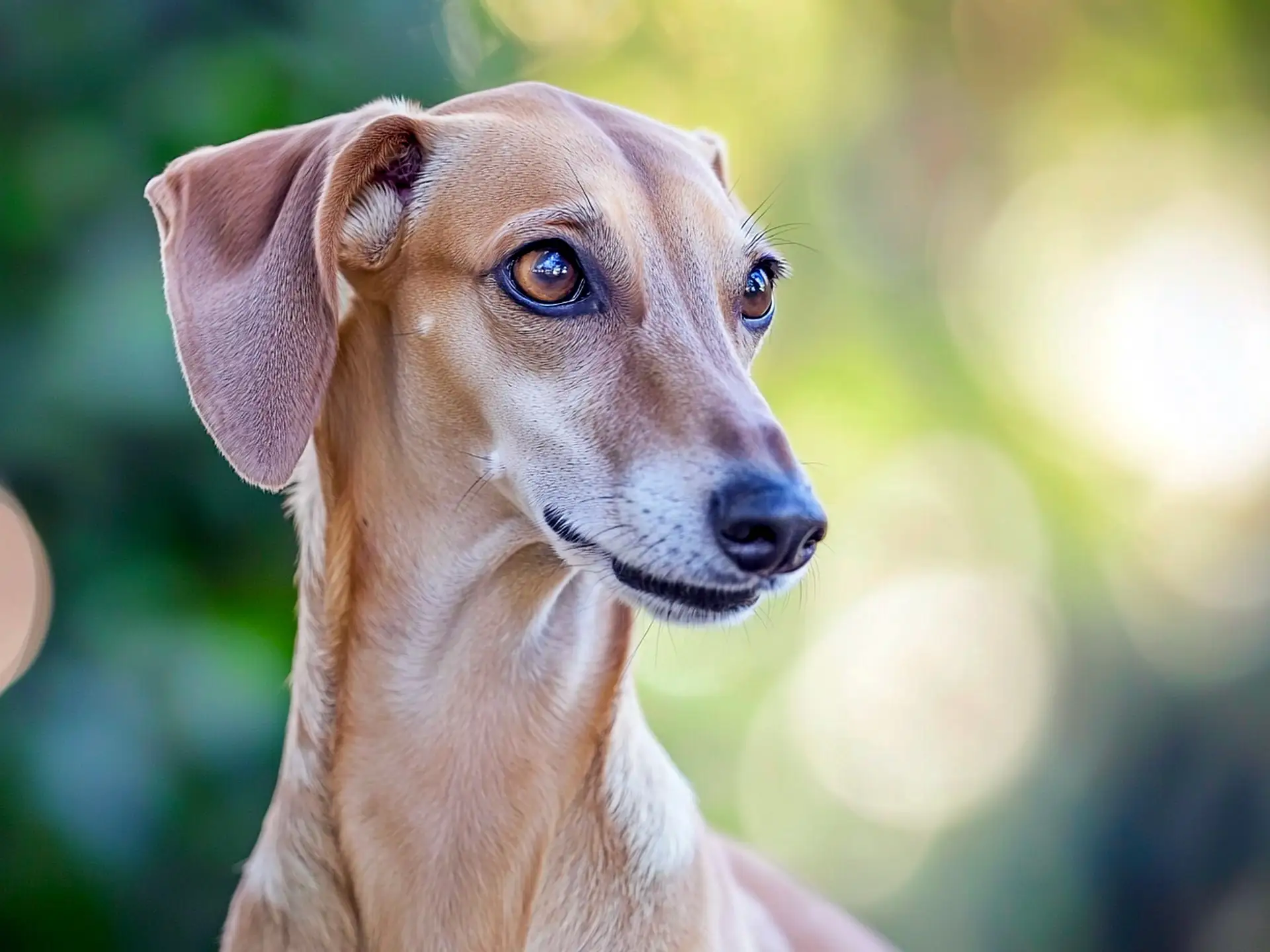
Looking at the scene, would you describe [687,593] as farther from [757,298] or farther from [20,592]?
[20,592]

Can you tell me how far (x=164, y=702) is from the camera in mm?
2047

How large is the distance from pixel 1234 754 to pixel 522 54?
8.65 ft

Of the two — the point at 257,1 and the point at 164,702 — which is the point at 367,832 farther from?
the point at 257,1

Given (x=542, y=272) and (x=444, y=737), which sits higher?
(x=542, y=272)

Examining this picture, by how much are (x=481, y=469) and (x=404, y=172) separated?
0.40 m

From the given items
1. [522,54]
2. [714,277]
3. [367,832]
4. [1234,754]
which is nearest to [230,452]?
[367,832]

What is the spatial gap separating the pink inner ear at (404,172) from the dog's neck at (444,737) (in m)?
0.18

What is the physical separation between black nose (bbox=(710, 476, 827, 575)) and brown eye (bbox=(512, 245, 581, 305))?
333 millimetres

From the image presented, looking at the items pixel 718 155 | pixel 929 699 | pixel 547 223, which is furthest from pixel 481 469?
pixel 929 699

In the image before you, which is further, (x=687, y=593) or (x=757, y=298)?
(x=757, y=298)

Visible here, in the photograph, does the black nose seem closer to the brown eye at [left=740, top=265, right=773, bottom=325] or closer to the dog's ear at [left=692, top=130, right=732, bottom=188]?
the brown eye at [left=740, top=265, right=773, bottom=325]

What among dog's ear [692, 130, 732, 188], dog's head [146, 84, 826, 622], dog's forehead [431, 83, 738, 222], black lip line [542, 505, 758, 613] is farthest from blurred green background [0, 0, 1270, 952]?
black lip line [542, 505, 758, 613]

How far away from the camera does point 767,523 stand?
1277mm

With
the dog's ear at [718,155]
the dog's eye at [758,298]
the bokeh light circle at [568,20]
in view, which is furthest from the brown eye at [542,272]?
the bokeh light circle at [568,20]
